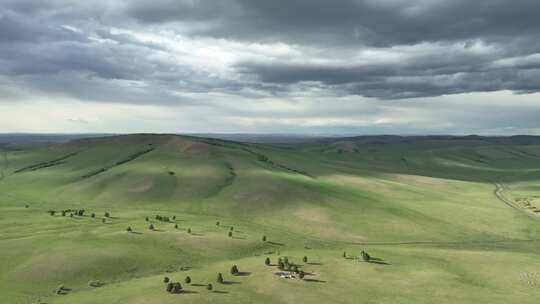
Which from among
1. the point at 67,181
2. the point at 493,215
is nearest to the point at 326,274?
the point at 493,215

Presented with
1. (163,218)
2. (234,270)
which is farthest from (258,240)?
(163,218)

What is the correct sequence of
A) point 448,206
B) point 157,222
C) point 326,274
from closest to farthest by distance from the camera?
point 326,274, point 157,222, point 448,206

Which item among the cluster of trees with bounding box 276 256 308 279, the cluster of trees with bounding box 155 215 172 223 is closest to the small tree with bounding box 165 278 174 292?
the cluster of trees with bounding box 276 256 308 279

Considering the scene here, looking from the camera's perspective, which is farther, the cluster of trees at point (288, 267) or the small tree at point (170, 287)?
the cluster of trees at point (288, 267)

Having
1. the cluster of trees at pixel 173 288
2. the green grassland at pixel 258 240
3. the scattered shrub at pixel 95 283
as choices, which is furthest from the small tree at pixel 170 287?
the scattered shrub at pixel 95 283

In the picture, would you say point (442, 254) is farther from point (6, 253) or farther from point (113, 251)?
point (6, 253)

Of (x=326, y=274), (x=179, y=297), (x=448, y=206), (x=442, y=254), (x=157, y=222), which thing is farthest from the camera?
(x=448, y=206)

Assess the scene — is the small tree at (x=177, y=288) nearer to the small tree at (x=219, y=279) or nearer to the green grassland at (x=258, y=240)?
the green grassland at (x=258, y=240)

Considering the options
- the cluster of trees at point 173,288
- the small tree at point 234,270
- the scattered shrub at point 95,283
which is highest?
the cluster of trees at point 173,288
